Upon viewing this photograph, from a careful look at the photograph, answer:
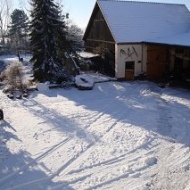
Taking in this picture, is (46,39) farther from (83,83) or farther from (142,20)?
(142,20)

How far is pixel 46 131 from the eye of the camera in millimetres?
12375

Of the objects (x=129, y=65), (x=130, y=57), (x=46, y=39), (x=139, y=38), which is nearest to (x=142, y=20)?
(x=139, y=38)

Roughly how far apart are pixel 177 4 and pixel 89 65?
9498 millimetres

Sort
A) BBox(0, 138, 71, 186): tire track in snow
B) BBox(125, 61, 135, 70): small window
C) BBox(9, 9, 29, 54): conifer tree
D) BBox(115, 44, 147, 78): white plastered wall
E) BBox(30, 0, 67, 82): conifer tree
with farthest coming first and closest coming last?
BBox(9, 9, 29, 54): conifer tree
BBox(125, 61, 135, 70): small window
BBox(115, 44, 147, 78): white plastered wall
BBox(30, 0, 67, 82): conifer tree
BBox(0, 138, 71, 186): tire track in snow

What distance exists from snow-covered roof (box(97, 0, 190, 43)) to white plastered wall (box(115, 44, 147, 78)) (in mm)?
480

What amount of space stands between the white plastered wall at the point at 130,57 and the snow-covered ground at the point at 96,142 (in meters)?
4.23

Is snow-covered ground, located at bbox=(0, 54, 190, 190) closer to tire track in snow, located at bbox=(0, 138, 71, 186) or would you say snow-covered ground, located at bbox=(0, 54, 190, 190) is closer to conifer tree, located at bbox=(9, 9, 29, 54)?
tire track in snow, located at bbox=(0, 138, 71, 186)

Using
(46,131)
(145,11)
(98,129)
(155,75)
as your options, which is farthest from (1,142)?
(145,11)

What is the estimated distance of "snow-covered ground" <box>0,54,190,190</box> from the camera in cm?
870

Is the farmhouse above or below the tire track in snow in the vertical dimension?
above

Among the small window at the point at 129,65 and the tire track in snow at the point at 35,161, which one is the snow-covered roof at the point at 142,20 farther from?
the tire track in snow at the point at 35,161

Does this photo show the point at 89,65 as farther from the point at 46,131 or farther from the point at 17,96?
the point at 46,131

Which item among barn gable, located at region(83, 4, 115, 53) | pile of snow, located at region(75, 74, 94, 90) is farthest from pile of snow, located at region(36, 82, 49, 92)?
barn gable, located at region(83, 4, 115, 53)

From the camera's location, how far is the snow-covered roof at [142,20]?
22094mm
